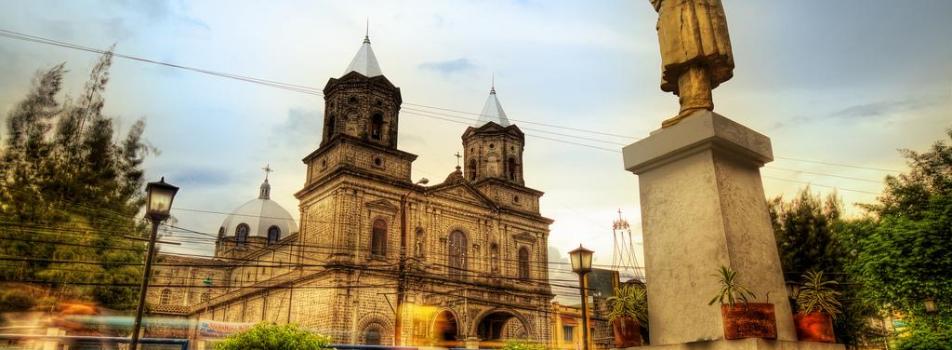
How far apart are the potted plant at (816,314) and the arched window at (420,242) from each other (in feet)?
83.3

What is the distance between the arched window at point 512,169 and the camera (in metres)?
35.9

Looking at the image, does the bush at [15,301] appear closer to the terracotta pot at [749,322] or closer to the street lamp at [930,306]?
the terracotta pot at [749,322]

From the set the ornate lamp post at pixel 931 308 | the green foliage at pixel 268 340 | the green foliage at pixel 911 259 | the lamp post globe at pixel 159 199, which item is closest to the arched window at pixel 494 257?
the green foliage at pixel 911 259

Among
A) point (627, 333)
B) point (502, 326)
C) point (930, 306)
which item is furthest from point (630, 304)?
point (502, 326)

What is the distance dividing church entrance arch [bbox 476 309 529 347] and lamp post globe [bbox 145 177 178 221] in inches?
949

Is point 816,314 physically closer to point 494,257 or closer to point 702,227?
point 702,227

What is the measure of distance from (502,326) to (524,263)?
371 centimetres

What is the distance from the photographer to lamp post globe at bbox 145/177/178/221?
787 cm

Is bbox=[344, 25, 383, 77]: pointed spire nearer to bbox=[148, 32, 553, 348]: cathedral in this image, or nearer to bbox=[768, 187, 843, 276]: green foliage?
bbox=[148, 32, 553, 348]: cathedral

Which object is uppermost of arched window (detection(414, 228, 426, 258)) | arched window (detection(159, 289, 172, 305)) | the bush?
arched window (detection(414, 228, 426, 258))

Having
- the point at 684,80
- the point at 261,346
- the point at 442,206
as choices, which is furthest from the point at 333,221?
the point at 684,80

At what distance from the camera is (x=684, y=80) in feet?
18.1

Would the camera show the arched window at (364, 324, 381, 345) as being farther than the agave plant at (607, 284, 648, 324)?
Yes

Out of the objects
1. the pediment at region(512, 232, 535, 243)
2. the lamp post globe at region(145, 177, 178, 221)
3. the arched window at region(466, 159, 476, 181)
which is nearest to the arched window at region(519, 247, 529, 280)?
the pediment at region(512, 232, 535, 243)
